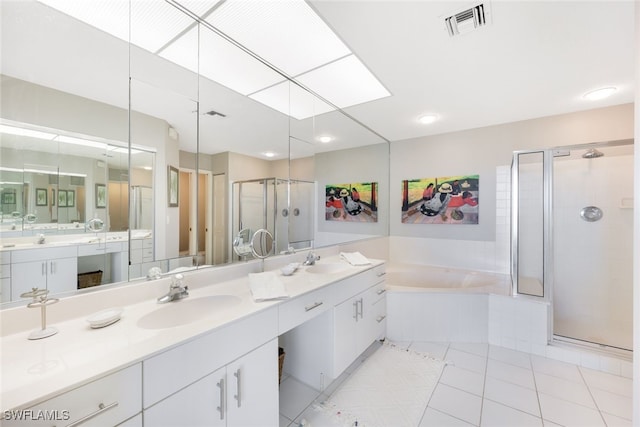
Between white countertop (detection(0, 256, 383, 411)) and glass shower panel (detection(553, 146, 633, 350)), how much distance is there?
324cm

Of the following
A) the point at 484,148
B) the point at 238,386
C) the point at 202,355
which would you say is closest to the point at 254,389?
the point at 238,386

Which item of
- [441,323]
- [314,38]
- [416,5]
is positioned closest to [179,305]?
[314,38]

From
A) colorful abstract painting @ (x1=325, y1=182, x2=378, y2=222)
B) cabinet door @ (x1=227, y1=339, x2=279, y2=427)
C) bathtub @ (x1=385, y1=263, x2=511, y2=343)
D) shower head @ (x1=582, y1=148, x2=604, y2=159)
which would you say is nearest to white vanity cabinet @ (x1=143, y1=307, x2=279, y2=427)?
cabinet door @ (x1=227, y1=339, x2=279, y2=427)

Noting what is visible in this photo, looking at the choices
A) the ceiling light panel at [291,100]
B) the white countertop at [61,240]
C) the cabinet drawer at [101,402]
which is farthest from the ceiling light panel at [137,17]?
the cabinet drawer at [101,402]

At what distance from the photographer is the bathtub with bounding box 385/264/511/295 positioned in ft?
8.77

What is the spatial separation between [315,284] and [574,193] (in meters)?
3.04

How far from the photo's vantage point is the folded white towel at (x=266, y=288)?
1.30 m

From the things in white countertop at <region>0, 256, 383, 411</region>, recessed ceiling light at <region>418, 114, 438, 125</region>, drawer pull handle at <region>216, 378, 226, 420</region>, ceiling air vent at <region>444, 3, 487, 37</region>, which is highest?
ceiling air vent at <region>444, 3, 487, 37</region>

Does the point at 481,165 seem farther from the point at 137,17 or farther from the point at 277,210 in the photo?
the point at 137,17

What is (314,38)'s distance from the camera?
62.5 inches

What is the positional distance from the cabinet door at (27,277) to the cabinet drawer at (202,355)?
0.65 meters

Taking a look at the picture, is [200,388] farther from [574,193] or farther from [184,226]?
[574,193]

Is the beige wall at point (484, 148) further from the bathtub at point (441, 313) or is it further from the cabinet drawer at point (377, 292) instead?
the cabinet drawer at point (377, 292)

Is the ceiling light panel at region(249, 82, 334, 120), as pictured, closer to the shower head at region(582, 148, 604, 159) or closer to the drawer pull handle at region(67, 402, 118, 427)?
Answer: the drawer pull handle at region(67, 402, 118, 427)
